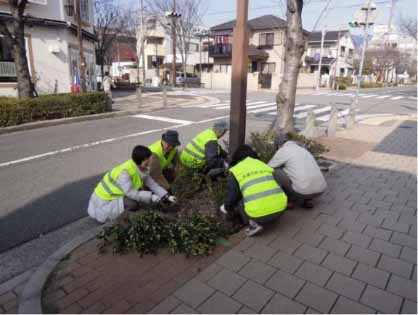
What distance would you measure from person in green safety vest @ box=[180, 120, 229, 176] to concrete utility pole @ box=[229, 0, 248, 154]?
18 centimetres

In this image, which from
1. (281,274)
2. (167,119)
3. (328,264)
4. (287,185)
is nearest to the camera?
(281,274)

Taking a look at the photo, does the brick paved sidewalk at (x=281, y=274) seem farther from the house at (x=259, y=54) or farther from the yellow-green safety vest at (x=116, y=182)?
the house at (x=259, y=54)

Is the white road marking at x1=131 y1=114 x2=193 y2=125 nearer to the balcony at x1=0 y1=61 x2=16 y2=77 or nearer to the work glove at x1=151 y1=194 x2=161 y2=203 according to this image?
the balcony at x1=0 y1=61 x2=16 y2=77

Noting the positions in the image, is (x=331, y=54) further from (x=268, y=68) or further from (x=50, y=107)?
(x=50, y=107)

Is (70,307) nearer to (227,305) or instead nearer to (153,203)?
(227,305)

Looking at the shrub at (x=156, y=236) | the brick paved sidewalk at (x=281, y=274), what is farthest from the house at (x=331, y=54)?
the shrub at (x=156, y=236)

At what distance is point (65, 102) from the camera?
10.8 m

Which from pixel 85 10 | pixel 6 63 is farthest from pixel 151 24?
pixel 6 63

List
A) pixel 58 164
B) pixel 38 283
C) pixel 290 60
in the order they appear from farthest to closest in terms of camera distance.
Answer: pixel 290 60
pixel 58 164
pixel 38 283

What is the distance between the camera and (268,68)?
36.4 metres

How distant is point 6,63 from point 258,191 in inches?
549

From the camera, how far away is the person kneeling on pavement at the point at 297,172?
3.54 m

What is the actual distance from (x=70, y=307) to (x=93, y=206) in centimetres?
143

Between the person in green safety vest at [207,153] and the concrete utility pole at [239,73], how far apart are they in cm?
18
